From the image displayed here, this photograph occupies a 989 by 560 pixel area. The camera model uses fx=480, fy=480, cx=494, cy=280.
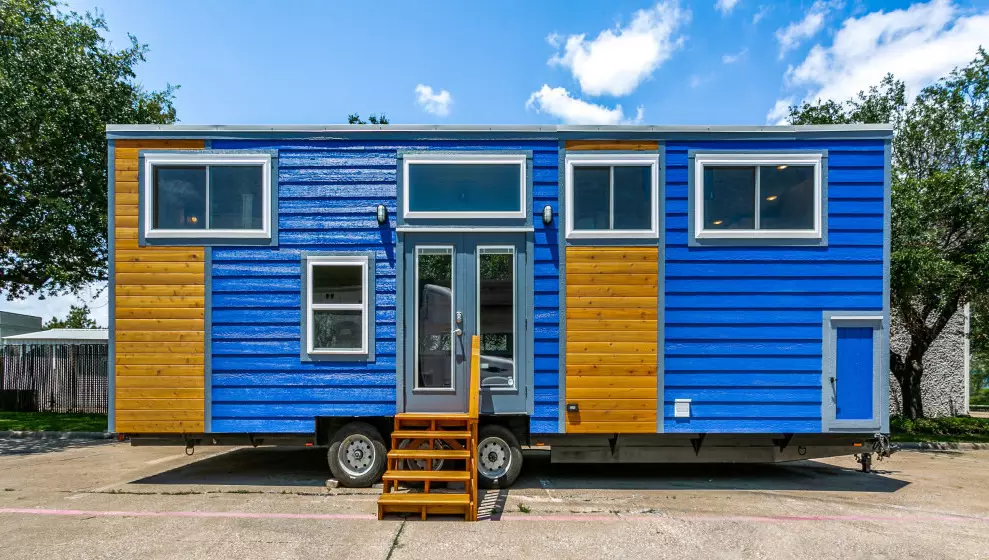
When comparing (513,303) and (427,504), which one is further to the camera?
(513,303)

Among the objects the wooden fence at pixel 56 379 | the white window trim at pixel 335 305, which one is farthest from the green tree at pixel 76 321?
the white window trim at pixel 335 305

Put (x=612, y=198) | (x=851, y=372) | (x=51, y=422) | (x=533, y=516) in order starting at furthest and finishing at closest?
1. (x=51, y=422)
2. (x=612, y=198)
3. (x=851, y=372)
4. (x=533, y=516)

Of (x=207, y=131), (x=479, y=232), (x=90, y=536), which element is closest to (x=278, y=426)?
(x=90, y=536)

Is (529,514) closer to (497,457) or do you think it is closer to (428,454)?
(497,457)

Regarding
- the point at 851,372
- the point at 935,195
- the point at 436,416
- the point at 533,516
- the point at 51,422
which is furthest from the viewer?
the point at 51,422

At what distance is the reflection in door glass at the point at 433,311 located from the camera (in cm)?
582

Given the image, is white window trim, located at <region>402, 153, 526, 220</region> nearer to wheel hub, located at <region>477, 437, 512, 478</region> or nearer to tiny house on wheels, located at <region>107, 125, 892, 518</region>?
tiny house on wheels, located at <region>107, 125, 892, 518</region>

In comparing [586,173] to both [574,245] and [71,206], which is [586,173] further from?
[71,206]

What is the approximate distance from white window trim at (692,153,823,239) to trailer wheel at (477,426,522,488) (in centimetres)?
335

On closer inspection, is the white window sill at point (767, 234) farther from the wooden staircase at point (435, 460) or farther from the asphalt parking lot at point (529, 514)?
the wooden staircase at point (435, 460)

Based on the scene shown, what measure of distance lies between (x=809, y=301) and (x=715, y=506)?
2662 millimetres

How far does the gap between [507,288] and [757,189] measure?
10.8 feet

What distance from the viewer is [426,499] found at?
4836 millimetres

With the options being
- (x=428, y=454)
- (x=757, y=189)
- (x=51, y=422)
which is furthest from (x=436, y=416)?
(x=51, y=422)
